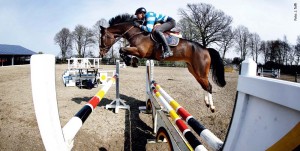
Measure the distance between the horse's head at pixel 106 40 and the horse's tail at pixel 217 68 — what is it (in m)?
1.80

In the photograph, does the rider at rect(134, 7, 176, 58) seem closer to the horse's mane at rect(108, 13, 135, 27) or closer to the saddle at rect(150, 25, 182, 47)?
the saddle at rect(150, 25, 182, 47)

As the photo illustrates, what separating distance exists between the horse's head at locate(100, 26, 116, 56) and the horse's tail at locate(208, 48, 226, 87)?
1.80 meters

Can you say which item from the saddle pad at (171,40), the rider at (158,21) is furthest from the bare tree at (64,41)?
the saddle pad at (171,40)

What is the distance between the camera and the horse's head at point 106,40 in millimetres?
4157

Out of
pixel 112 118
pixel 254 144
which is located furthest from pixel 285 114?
pixel 112 118

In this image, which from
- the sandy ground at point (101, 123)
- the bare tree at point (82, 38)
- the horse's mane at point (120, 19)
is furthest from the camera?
the bare tree at point (82, 38)

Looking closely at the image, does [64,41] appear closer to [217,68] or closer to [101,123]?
[101,123]

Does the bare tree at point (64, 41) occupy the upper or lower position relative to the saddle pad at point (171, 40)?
upper

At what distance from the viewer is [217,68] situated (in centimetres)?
397

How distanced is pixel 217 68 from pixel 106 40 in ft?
6.73

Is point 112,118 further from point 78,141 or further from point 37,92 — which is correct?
point 37,92

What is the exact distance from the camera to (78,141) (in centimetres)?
396

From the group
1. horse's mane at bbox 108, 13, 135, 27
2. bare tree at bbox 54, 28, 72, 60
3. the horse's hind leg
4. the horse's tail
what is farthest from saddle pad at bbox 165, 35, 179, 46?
bare tree at bbox 54, 28, 72, 60

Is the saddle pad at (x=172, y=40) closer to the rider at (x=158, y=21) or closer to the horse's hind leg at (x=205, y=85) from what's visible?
the rider at (x=158, y=21)
